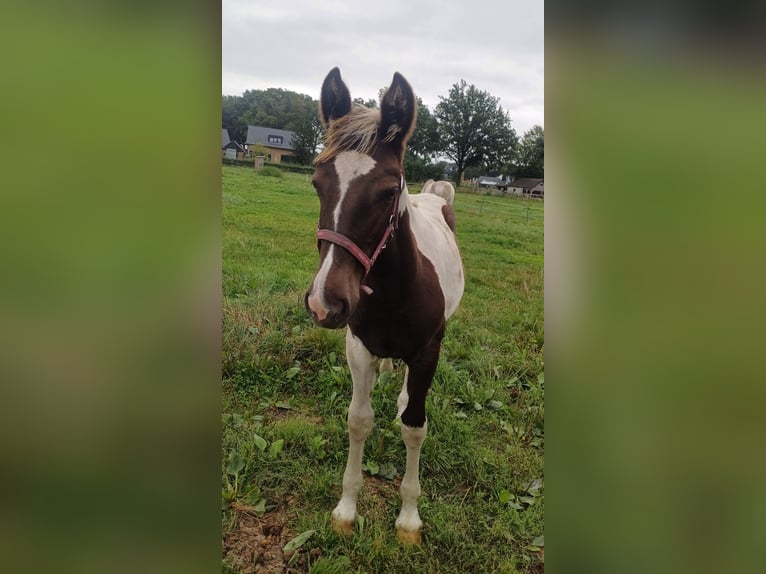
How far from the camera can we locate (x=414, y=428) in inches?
82.4

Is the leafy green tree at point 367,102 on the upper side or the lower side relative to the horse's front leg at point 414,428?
upper

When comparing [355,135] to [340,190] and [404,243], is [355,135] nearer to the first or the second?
[340,190]

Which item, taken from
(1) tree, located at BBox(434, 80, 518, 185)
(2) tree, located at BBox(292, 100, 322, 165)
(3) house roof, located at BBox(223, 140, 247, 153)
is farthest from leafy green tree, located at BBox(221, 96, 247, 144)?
(1) tree, located at BBox(434, 80, 518, 185)

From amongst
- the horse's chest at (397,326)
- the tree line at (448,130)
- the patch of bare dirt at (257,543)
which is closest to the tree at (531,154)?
the tree line at (448,130)

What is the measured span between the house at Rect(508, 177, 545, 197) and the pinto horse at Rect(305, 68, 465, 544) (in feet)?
1.56

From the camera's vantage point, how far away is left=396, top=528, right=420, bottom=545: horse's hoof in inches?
75.1

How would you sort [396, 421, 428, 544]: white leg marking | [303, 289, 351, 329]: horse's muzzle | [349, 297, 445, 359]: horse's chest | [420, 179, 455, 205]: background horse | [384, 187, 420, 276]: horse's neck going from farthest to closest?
[420, 179, 455, 205]: background horse < [396, 421, 428, 544]: white leg marking < [349, 297, 445, 359]: horse's chest < [384, 187, 420, 276]: horse's neck < [303, 289, 351, 329]: horse's muzzle

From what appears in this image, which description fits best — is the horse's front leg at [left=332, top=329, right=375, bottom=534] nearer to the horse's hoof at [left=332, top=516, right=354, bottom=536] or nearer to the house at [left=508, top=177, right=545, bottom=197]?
the horse's hoof at [left=332, top=516, right=354, bottom=536]

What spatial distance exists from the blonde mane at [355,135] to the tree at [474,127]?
1.35 ft

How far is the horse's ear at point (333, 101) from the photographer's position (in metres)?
1.61

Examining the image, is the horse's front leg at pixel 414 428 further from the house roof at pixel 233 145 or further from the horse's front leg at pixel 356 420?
the house roof at pixel 233 145
